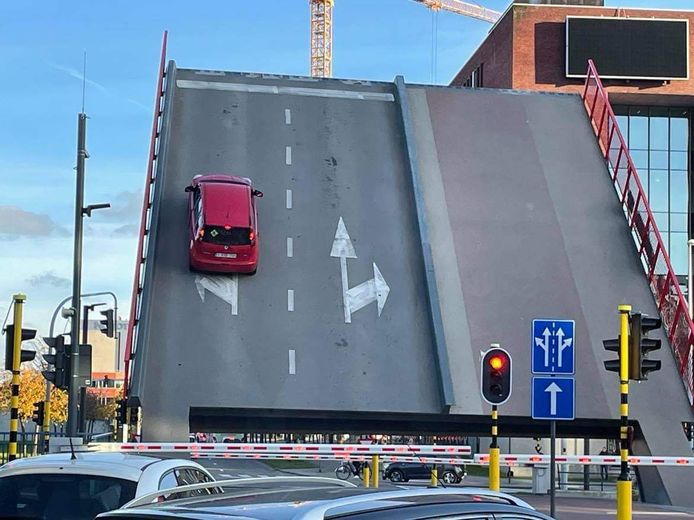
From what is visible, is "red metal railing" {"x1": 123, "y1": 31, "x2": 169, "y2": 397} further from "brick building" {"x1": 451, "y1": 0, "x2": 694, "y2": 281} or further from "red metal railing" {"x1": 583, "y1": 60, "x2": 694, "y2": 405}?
"brick building" {"x1": 451, "y1": 0, "x2": 694, "y2": 281}

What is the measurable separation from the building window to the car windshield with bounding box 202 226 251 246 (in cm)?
3552

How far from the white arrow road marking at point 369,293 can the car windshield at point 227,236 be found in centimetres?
260

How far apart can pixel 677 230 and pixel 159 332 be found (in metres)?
38.7

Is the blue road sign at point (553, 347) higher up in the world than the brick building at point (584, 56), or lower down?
lower down

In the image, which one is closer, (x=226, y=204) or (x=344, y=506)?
(x=344, y=506)

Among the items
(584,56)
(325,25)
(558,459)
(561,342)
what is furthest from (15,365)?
(325,25)

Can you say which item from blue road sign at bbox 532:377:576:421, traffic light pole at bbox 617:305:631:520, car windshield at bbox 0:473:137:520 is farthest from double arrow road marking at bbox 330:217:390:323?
car windshield at bbox 0:473:137:520

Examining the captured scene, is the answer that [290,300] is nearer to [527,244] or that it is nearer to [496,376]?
[527,244]

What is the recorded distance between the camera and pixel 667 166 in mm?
57844

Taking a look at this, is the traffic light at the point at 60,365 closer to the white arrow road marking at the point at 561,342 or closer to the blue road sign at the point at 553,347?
the blue road sign at the point at 553,347

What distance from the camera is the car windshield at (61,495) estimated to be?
7484mm

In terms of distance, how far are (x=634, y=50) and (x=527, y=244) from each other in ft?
90.2

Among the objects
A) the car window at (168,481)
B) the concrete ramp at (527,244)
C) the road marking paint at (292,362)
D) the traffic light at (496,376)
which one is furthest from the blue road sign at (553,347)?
the road marking paint at (292,362)

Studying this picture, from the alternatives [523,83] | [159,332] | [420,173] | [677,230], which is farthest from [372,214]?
[677,230]
